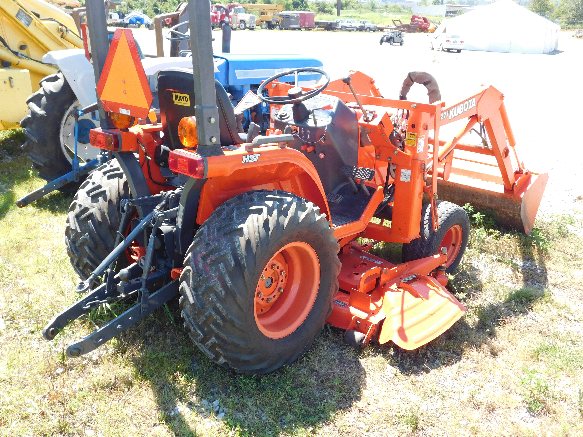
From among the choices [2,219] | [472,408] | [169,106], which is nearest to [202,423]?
[472,408]

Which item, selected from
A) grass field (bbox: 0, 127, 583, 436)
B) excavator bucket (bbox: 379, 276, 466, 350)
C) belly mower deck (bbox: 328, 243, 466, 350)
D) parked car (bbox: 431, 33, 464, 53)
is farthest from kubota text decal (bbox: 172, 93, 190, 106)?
parked car (bbox: 431, 33, 464, 53)

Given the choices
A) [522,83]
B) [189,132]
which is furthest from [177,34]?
[522,83]

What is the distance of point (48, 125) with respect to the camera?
5.92m

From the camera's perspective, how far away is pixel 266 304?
3416mm

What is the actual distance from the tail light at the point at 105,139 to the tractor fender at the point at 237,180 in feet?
1.77

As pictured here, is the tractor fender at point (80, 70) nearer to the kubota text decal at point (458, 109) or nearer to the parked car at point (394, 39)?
the kubota text decal at point (458, 109)

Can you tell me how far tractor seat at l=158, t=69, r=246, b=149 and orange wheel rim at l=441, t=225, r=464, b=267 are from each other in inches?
86.8

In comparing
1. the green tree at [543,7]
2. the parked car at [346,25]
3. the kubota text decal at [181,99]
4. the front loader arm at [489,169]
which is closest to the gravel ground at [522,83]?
the front loader arm at [489,169]

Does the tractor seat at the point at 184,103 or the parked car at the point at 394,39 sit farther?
the parked car at the point at 394,39

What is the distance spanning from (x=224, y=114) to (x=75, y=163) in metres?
3.26

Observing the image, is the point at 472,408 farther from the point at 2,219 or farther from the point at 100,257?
the point at 2,219

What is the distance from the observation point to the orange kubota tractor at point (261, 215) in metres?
2.91

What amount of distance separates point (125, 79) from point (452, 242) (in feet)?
9.88

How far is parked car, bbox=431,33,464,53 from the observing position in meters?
28.5
